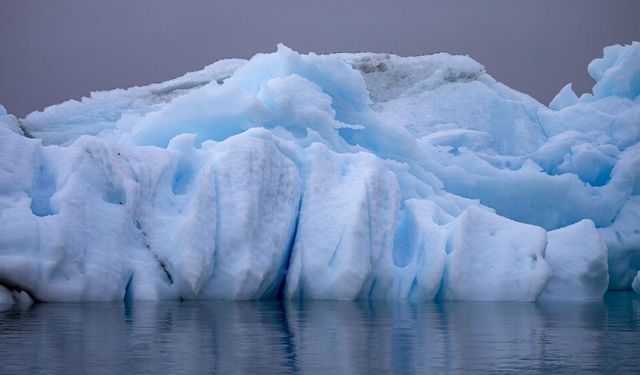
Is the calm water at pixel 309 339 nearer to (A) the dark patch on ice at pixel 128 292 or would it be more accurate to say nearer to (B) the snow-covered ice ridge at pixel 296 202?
(A) the dark patch on ice at pixel 128 292

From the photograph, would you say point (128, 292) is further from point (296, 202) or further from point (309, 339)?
point (309, 339)

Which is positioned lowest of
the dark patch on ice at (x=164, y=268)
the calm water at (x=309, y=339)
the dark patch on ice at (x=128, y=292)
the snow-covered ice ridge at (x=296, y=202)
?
the calm water at (x=309, y=339)

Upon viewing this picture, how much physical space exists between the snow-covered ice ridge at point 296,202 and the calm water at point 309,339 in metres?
1.09

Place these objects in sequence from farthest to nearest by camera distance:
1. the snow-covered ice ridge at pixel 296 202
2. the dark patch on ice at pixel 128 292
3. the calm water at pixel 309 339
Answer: the dark patch on ice at pixel 128 292 → the snow-covered ice ridge at pixel 296 202 → the calm water at pixel 309 339

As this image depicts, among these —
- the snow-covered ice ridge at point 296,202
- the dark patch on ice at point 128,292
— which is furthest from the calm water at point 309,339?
the snow-covered ice ridge at point 296,202

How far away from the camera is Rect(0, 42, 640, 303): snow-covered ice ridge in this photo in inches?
531

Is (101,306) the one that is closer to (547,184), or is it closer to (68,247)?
(68,247)

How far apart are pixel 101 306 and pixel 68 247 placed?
1.12 m

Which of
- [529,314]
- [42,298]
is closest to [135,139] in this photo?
[42,298]

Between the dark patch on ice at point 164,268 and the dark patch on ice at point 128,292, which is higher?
the dark patch on ice at point 164,268

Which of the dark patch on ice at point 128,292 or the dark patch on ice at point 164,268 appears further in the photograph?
the dark patch on ice at point 164,268

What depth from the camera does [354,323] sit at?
1024cm

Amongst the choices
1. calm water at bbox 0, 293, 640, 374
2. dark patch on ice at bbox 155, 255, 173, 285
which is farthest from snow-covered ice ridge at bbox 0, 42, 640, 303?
calm water at bbox 0, 293, 640, 374

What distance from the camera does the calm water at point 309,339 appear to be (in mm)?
6555
